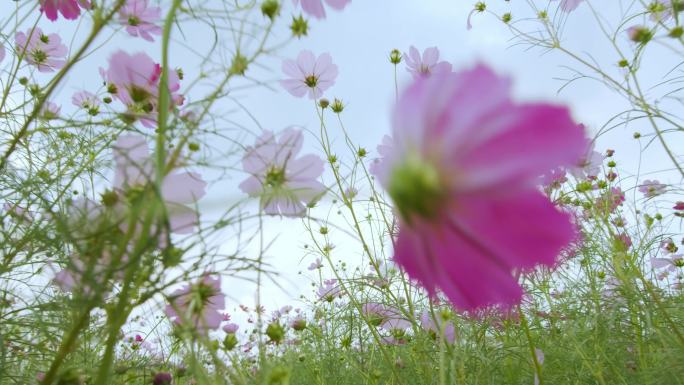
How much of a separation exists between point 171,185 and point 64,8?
47 centimetres

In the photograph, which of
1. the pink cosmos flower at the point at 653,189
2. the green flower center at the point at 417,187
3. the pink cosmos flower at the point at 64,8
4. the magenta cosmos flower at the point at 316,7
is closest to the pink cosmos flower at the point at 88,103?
the pink cosmos flower at the point at 64,8

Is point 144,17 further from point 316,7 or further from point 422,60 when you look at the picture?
point 422,60

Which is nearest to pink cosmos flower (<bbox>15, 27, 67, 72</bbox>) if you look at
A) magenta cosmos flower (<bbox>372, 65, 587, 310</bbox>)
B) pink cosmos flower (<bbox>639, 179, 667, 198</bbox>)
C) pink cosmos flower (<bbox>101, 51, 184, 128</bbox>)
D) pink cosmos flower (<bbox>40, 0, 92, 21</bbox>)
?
pink cosmos flower (<bbox>40, 0, 92, 21</bbox>)

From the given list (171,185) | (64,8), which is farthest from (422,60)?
(171,185)

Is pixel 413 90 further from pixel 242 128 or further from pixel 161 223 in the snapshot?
pixel 242 128

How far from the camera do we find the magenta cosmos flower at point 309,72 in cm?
119

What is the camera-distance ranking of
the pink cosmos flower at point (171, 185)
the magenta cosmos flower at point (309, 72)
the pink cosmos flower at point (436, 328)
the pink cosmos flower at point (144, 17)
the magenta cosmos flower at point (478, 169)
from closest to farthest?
the magenta cosmos flower at point (478, 169)
the pink cosmos flower at point (171, 185)
the pink cosmos flower at point (144, 17)
the pink cosmos flower at point (436, 328)
the magenta cosmos flower at point (309, 72)

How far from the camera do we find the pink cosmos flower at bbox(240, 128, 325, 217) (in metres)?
0.45

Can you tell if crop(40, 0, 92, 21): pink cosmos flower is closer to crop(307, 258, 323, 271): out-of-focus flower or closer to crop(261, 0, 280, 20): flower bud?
crop(261, 0, 280, 20): flower bud

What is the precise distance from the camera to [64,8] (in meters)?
0.68

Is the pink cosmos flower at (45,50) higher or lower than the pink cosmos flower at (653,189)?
higher

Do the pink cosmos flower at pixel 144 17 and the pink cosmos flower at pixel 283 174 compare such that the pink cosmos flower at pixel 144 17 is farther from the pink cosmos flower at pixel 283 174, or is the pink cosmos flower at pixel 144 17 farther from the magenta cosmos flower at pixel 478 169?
the magenta cosmos flower at pixel 478 169

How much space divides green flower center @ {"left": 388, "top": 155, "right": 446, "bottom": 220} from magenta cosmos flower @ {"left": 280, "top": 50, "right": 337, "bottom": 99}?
1.02m

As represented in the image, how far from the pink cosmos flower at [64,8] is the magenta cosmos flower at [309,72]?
0.56m
